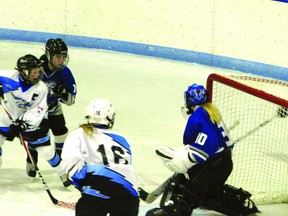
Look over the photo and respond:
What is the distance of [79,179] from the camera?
2973 mm

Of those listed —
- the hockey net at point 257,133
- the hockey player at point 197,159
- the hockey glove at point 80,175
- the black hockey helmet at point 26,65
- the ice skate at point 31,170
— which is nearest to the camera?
the hockey glove at point 80,175

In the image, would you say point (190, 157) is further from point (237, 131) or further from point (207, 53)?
point (207, 53)

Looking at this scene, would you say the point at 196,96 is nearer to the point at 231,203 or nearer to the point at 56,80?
the point at 231,203

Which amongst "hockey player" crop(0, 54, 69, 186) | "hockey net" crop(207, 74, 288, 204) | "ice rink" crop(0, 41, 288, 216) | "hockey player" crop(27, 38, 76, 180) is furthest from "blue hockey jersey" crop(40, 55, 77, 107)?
"hockey net" crop(207, 74, 288, 204)

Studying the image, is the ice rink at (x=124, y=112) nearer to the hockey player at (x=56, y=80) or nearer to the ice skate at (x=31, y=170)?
the ice skate at (x=31, y=170)

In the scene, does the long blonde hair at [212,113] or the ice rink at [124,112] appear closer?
the long blonde hair at [212,113]

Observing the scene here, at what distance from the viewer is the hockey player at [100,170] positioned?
116 inches

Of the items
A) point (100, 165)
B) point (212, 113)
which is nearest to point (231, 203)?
point (212, 113)

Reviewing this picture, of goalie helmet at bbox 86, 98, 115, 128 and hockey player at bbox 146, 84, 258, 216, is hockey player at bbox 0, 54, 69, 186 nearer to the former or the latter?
hockey player at bbox 146, 84, 258, 216

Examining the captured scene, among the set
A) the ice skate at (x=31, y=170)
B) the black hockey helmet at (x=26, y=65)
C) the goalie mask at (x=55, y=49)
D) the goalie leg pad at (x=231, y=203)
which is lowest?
the goalie leg pad at (x=231, y=203)

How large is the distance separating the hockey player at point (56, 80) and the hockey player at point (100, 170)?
146 centimetres

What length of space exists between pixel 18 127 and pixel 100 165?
1254mm

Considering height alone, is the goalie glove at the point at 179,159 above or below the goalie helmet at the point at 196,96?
below

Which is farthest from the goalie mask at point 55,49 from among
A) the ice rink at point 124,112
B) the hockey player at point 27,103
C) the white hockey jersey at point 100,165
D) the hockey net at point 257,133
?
the white hockey jersey at point 100,165
